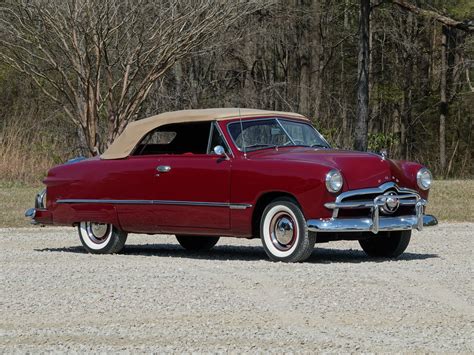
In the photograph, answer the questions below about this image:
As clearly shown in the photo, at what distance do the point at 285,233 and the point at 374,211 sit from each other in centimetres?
93

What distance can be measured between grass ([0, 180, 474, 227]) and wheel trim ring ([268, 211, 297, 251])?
289 inches

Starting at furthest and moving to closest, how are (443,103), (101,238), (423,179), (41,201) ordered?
(443,103)
(41,201)
(101,238)
(423,179)

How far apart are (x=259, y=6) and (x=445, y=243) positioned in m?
13.3

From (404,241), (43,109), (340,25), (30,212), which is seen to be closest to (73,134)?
(43,109)

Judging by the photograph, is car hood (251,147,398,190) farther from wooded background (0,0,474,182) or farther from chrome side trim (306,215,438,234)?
wooded background (0,0,474,182)

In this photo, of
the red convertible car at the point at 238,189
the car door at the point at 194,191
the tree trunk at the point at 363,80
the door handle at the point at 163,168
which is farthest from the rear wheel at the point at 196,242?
the tree trunk at the point at 363,80

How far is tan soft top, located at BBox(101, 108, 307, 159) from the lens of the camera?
490 inches

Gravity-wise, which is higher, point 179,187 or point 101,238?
point 179,187

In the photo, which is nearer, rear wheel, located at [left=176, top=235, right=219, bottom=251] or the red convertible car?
the red convertible car

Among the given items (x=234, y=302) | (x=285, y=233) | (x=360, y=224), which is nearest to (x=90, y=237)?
(x=285, y=233)

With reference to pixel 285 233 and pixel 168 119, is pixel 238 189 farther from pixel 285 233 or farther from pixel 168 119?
pixel 168 119

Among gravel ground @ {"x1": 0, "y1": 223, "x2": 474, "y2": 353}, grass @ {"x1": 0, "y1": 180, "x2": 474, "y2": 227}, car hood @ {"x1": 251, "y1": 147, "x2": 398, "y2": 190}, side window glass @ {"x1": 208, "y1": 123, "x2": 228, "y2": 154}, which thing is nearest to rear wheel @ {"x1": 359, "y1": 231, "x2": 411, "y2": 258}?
gravel ground @ {"x1": 0, "y1": 223, "x2": 474, "y2": 353}

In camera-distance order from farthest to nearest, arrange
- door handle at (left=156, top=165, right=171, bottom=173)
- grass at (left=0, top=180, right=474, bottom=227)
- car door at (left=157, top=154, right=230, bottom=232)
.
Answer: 1. grass at (left=0, top=180, right=474, bottom=227)
2. door handle at (left=156, top=165, right=171, bottom=173)
3. car door at (left=157, top=154, right=230, bottom=232)

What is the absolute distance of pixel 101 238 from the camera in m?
13.2
